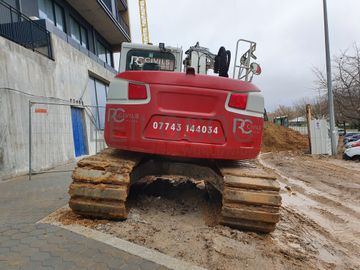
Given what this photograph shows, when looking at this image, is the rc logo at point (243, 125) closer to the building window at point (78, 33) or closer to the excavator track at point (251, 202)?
the excavator track at point (251, 202)

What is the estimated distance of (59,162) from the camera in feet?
34.6

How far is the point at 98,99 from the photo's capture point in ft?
55.2

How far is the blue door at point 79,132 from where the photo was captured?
12.5 meters

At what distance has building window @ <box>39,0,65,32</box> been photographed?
13.2 m

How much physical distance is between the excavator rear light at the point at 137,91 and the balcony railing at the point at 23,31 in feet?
25.6

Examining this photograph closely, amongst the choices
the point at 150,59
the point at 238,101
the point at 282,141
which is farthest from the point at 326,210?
the point at 282,141

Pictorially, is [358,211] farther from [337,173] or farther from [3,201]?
[3,201]

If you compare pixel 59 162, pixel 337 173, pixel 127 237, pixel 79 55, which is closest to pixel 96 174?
pixel 127 237

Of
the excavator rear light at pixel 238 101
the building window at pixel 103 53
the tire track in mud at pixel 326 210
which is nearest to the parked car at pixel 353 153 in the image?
the tire track in mud at pixel 326 210

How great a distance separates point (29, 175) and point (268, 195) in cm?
649

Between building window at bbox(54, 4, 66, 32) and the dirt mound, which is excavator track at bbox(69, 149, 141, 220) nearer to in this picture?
building window at bbox(54, 4, 66, 32)

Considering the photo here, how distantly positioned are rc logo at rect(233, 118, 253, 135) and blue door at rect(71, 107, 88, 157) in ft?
32.1

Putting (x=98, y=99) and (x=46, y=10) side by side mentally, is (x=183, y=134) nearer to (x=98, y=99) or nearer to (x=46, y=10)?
(x=46, y=10)

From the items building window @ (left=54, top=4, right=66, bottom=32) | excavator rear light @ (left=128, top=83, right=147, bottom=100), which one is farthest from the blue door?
excavator rear light @ (left=128, top=83, right=147, bottom=100)
